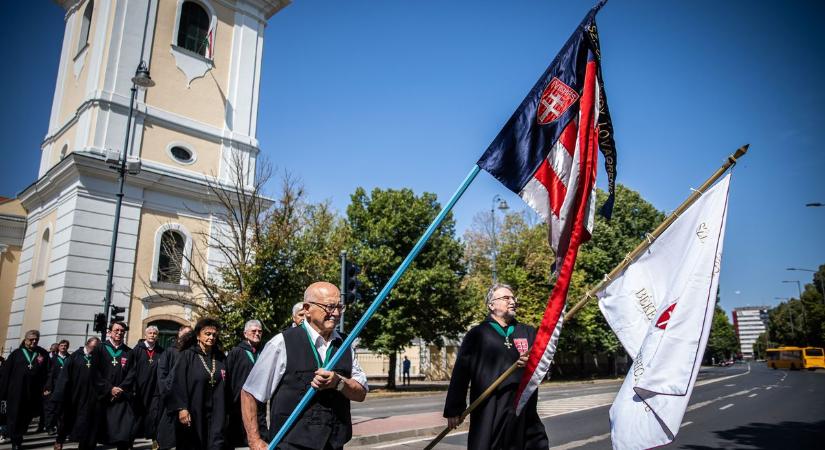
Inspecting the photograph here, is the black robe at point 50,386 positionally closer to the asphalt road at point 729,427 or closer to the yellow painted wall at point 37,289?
the asphalt road at point 729,427

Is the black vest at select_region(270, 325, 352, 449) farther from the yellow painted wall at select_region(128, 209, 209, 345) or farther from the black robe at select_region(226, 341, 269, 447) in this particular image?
the yellow painted wall at select_region(128, 209, 209, 345)

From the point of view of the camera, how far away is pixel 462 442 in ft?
32.4

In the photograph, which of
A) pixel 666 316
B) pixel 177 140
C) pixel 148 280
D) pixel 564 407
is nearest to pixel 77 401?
pixel 666 316

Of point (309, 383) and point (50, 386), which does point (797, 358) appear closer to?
point (50, 386)

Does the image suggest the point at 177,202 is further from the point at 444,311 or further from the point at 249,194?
the point at 444,311

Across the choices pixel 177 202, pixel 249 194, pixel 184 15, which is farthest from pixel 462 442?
pixel 184 15

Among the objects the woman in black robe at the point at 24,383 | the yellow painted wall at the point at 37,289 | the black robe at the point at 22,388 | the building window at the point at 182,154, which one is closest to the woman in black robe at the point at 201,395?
the woman in black robe at the point at 24,383

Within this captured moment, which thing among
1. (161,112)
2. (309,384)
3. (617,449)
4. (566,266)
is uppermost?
(161,112)

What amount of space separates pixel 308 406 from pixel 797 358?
2648 inches

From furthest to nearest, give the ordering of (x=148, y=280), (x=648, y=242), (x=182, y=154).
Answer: (x=182, y=154), (x=148, y=280), (x=648, y=242)

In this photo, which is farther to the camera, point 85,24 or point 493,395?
point 85,24

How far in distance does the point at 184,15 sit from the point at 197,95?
3.68 meters

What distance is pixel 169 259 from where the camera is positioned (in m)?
21.8

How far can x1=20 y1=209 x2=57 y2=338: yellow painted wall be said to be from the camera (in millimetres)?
20922
